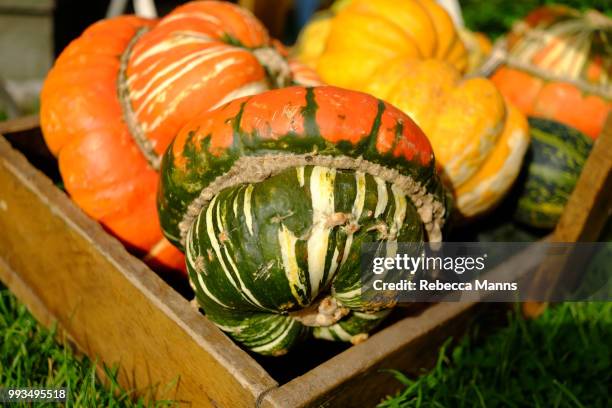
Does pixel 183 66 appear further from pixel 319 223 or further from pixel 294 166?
pixel 319 223

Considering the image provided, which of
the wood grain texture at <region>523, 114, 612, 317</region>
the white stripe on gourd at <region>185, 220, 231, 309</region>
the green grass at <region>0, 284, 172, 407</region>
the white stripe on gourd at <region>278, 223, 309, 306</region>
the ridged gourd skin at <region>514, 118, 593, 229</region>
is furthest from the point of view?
the ridged gourd skin at <region>514, 118, 593, 229</region>

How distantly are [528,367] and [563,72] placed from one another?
39.3 inches

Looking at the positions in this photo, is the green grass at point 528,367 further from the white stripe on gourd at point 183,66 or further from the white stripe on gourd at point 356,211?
the white stripe on gourd at point 183,66

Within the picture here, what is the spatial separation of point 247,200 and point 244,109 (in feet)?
0.58

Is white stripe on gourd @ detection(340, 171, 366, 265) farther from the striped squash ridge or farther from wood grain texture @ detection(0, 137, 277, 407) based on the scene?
the striped squash ridge

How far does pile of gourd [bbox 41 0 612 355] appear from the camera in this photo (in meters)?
1.21

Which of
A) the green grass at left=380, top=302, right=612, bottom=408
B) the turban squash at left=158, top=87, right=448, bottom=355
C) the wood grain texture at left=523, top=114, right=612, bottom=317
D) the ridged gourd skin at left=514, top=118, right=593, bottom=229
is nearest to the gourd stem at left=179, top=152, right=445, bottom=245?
the turban squash at left=158, top=87, right=448, bottom=355

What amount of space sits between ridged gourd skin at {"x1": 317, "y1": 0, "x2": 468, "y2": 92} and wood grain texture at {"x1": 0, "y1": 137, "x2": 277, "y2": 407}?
801 mm

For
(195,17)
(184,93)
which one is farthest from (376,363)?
(195,17)

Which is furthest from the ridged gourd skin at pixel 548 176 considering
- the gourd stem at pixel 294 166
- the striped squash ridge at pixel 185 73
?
the striped squash ridge at pixel 185 73

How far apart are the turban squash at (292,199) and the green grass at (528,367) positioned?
35cm

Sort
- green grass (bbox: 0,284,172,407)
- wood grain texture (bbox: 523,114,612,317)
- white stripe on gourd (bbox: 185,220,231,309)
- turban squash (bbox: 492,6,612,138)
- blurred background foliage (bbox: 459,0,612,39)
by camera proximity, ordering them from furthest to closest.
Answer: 1. blurred background foliage (bbox: 459,0,612,39)
2. turban squash (bbox: 492,6,612,138)
3. wood grain texture (bbox: 523,114,612,317)
4. green grass (bbox: 0,284,172,407)
5. white stripe on gourd (bbox: 185,220,231,309)

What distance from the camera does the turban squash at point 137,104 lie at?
59.3 inches

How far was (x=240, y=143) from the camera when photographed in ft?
4.05
